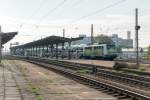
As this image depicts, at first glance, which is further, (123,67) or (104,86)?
(123,67)

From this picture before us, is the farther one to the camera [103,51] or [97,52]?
[97,52]

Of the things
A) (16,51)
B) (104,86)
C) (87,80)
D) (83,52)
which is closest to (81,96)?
(104,86)

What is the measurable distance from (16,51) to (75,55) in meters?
86.7

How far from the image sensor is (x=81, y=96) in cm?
1841

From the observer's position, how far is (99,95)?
18.8 metres

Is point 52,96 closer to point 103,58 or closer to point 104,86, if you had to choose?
point 104,86

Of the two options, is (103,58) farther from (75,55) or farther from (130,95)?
(130,95)

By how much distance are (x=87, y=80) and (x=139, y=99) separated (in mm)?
10844

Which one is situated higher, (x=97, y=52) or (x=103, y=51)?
(x=103, y=51)

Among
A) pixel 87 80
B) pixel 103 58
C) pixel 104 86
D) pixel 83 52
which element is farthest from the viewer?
pixel 83 52

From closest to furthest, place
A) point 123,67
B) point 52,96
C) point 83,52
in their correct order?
point 52,96 < point 123,67 < point 83,52

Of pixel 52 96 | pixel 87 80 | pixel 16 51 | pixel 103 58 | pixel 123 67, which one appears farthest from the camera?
pixel 16 51

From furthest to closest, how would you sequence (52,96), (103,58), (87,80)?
(103,58), (87,80), (52,96)

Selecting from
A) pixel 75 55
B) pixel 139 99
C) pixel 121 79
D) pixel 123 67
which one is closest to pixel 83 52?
pixel 75 55
